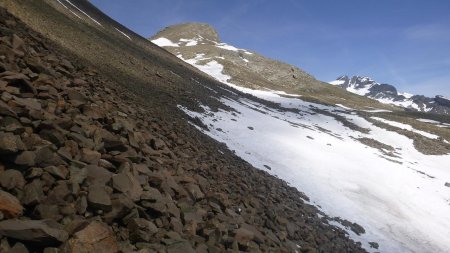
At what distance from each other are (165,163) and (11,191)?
5.03m

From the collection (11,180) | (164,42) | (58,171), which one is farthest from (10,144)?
(164,42)

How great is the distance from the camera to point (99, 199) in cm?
647

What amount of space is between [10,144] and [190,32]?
142819 millimetres

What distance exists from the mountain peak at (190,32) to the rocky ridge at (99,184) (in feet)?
420

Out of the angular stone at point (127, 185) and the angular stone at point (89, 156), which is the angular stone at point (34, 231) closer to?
the angular stone at point (127, 185)

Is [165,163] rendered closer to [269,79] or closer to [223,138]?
[223,138]

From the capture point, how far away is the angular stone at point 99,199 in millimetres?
6395

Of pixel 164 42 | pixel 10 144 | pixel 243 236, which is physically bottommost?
pixel 243 236

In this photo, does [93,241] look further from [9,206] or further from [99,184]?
[99,184]

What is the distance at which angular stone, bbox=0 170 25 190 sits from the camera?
564cm

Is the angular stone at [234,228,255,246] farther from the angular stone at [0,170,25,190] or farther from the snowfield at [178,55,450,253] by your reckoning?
the snowfield at [178,55,450,253]

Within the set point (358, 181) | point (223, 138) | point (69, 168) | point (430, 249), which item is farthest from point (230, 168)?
point (358, 181)

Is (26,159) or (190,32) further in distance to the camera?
(190,32)

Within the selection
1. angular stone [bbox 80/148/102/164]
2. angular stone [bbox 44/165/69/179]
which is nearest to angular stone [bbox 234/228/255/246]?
angular stone [bbox 80/148/102/164]
